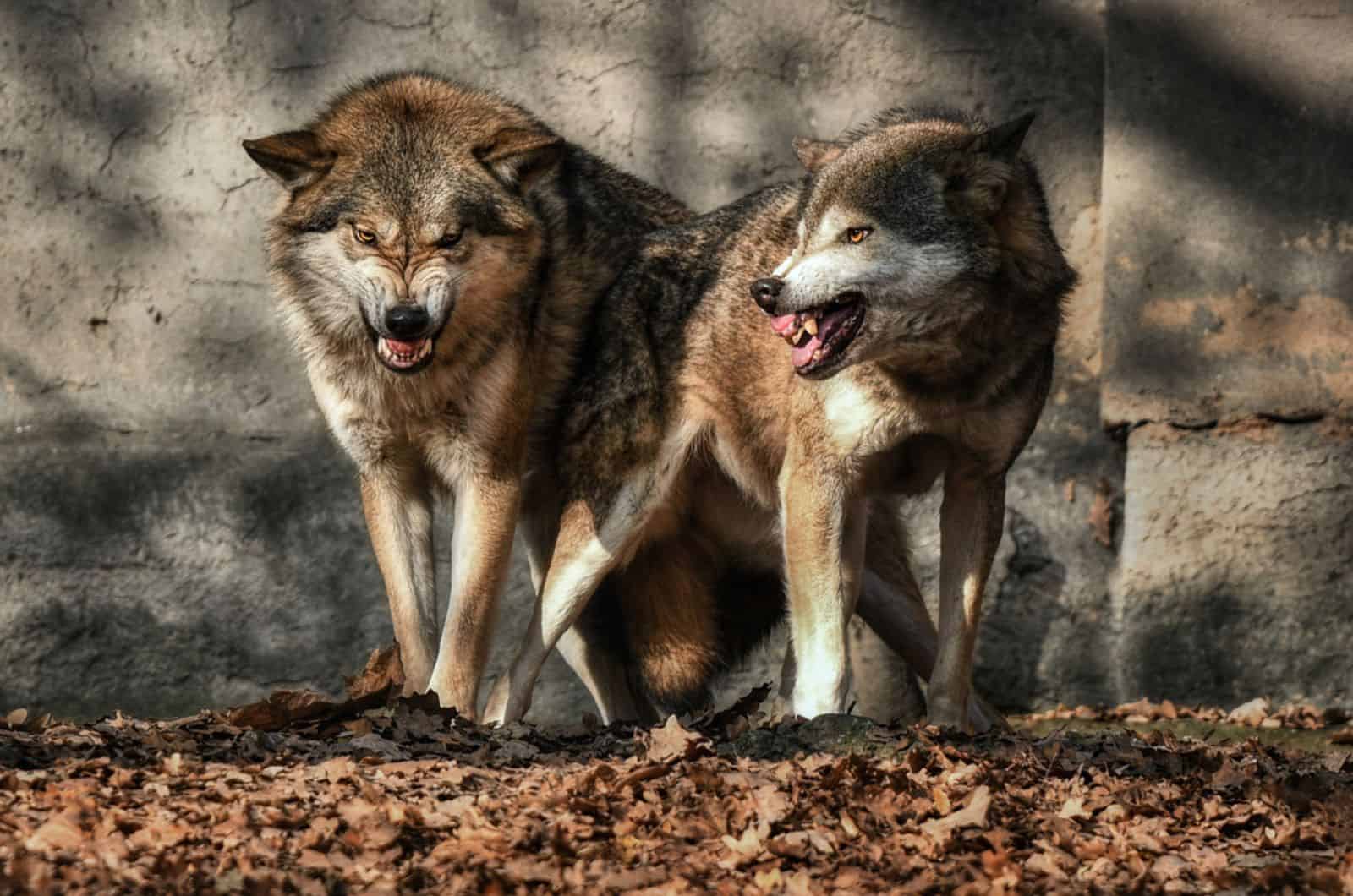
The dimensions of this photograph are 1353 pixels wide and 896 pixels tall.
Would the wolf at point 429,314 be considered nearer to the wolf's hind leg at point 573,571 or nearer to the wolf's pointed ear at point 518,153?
the wolf's pointed ear at point 518,153

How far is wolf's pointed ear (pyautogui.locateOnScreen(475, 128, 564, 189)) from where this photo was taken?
264 inches

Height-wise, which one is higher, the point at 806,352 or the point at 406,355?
the point at 806,352

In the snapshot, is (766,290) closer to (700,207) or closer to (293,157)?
(293,157)

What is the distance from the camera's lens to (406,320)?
6281mm

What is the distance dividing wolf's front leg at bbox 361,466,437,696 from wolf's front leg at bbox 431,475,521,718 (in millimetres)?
155

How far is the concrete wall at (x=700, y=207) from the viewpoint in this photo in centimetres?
802

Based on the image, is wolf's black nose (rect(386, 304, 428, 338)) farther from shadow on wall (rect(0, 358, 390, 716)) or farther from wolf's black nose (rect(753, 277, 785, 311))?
shadow on wall (rect(0, 358, 390, 716))

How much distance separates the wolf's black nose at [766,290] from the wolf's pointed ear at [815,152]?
810mm

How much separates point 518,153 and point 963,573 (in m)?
2.33

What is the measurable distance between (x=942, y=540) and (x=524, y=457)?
1.66 m

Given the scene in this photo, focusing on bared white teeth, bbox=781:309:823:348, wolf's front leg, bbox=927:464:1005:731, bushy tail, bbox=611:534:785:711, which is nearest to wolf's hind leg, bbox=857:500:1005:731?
bushy tail, bbox=611:534:785:711

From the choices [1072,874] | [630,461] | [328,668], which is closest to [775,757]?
[1072,874]

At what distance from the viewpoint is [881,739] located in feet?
18.0

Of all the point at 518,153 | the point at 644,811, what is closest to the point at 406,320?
the point at 518,153
